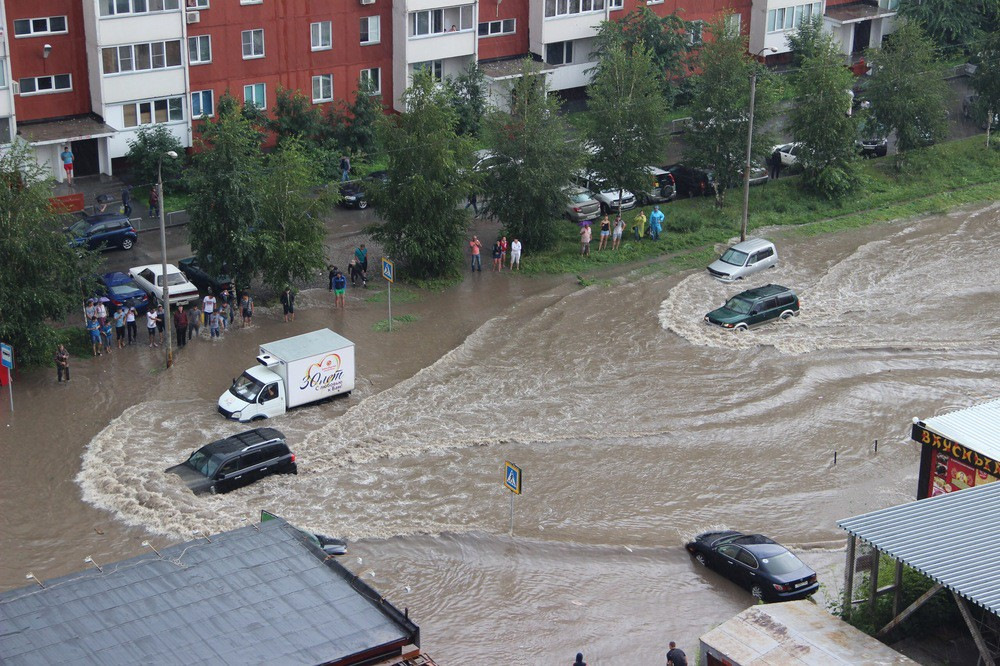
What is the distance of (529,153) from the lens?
44.5 m

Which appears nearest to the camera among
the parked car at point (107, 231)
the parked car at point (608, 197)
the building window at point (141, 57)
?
the parked car at point (107, 231)

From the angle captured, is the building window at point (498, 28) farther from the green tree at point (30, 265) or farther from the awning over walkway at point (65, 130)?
the green tree at point (30, 265)

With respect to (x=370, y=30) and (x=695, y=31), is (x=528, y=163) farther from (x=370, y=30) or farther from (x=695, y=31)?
(x=695, y=31)

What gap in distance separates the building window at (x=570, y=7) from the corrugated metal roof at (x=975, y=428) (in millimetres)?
35975

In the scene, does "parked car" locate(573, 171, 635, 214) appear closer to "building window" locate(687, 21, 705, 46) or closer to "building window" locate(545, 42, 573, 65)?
"building window" locate(545, 42, 573, 65)

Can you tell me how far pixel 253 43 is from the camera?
51.5 meters

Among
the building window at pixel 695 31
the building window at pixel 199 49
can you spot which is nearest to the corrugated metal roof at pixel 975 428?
the building window at pixel 199 49

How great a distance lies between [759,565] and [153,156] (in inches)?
1227

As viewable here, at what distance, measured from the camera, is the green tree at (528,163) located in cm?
4444

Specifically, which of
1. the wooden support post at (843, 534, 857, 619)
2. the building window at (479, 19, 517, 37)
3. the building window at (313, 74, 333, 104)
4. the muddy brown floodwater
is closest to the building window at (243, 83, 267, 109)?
the building window at (313, 74, 333, 104)

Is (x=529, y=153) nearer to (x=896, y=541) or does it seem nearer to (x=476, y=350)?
(x=476, y=350)

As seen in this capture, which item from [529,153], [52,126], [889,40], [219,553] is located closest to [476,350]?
[529,153]

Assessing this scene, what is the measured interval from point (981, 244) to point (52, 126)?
35.7 meters

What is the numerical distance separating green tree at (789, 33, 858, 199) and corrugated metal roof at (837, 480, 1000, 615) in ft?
98.3
